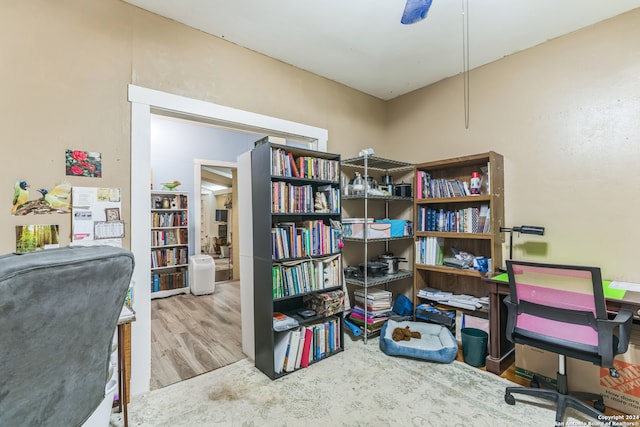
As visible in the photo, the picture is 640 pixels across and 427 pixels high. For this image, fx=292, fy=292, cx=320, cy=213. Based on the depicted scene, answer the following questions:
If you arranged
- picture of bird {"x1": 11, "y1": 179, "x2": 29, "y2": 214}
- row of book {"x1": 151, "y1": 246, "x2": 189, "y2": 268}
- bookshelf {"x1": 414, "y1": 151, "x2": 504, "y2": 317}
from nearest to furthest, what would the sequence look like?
picture of bird {"x1": 11, "y1": 179, "x2": 29, "y2": 214} < bookshelf {"x1": 414, "y1": 151, "x2": 504, "y2": 317} < row of book {"x1": 151, "y1": 246, "x2": 189, "y2": 268}

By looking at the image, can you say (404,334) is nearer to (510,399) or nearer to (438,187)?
(510,399)

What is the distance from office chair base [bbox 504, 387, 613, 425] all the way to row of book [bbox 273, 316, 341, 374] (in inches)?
52.0

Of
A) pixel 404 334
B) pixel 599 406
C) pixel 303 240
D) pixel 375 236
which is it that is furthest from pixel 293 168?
pixel 599 406

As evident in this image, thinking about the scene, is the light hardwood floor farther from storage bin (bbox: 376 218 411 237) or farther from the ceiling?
the ceiling

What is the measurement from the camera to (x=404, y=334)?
105 inches

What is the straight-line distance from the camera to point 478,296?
9.35 feet

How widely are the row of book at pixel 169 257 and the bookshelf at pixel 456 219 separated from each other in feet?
12.7

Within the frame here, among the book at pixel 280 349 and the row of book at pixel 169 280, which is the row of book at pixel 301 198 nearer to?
the book at pixel 280 349

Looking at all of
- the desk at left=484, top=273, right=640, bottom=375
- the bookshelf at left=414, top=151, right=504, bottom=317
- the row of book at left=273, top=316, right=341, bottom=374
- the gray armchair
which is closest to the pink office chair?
the desk at left=484, top=273, right=640, bottom=375

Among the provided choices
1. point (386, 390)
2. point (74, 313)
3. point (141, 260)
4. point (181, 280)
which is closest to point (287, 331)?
point (386, 390)

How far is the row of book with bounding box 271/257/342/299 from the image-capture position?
2320 mm

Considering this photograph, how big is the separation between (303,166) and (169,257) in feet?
11.6

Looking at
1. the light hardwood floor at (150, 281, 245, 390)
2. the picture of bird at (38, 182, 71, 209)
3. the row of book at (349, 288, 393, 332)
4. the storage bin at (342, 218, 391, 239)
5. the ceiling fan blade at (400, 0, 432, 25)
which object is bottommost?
the light hardwood floor at (150, 281, 245, 390)

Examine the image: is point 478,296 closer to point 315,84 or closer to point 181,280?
point 315,84
